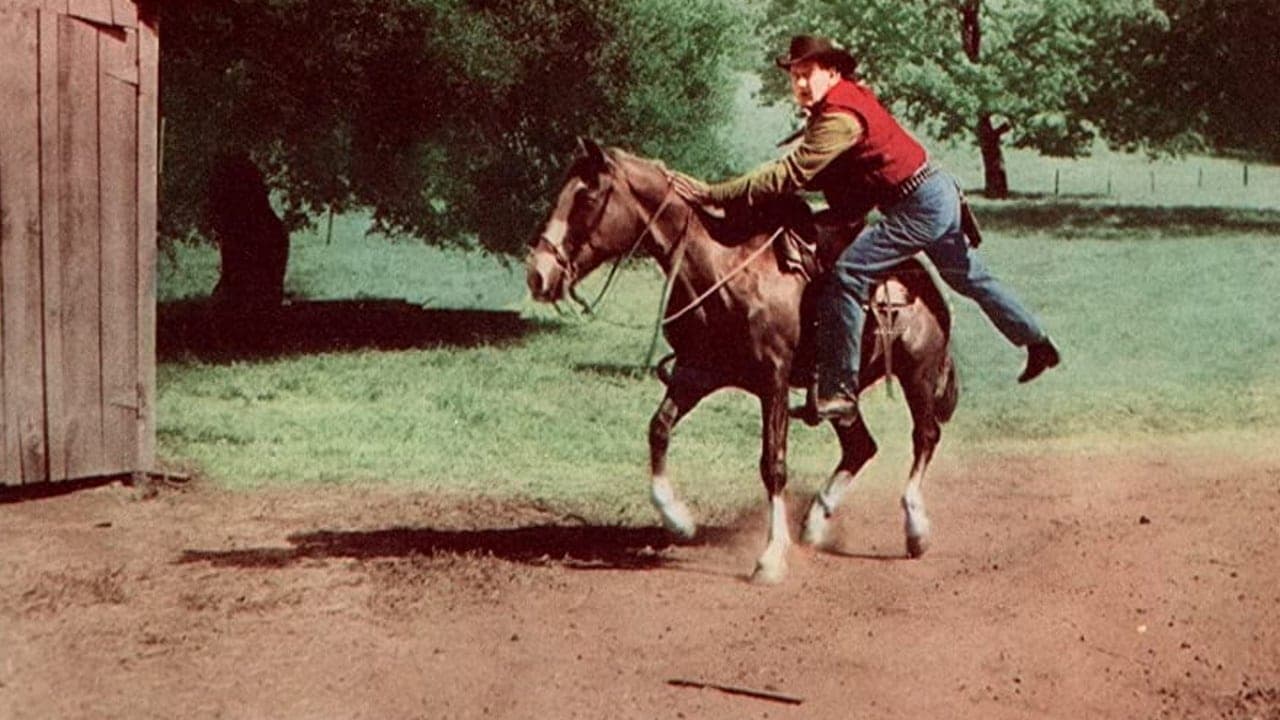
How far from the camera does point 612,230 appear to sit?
28.4 feet

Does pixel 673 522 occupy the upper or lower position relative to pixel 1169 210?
lower

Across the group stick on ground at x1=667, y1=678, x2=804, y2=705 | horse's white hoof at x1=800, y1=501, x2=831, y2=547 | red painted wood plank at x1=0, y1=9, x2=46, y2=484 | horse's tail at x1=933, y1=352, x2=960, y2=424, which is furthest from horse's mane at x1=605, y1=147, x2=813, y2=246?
red painted wood plank at x1=0, y1=9, x2=46, y2=484

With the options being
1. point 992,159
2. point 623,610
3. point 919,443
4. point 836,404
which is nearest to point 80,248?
point 623,610

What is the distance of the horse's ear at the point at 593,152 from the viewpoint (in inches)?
334

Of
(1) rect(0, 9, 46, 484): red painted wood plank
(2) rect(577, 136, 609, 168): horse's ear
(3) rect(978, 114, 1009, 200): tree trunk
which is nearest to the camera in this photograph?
(2) rect(577, 136, 609, 168): horse's ear

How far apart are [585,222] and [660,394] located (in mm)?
7461

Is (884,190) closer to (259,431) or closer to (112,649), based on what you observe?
(112,649)

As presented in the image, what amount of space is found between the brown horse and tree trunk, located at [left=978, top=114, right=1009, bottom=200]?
32.5 ft

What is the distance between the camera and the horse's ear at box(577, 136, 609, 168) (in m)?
8.48

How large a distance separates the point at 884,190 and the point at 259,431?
692 centimetres

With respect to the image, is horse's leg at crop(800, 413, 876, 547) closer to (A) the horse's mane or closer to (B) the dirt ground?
(B) the dirt ground

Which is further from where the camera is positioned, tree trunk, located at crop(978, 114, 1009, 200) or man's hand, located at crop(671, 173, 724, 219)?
tree trunk, located at crop(978, 114, 1009, 200)

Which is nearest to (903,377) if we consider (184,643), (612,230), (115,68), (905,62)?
(612,230)

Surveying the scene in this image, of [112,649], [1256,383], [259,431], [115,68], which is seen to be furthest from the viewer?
[259,431]
